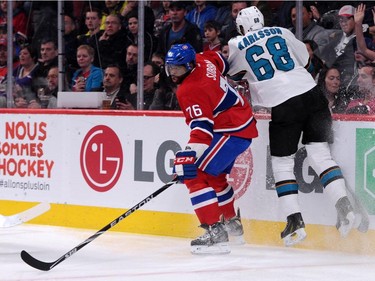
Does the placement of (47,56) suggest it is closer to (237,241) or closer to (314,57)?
(314,57)

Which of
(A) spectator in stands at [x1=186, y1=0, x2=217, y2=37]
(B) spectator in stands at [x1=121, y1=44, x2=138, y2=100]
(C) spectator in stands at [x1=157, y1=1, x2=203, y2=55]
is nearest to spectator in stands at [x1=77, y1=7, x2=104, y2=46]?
(B) spectator in stands at [x1=121, y1=44, x2=138, y2=100]

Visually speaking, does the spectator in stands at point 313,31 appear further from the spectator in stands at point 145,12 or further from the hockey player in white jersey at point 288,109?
the spectator in stands at point 145,12

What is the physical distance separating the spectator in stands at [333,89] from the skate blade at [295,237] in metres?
0.90

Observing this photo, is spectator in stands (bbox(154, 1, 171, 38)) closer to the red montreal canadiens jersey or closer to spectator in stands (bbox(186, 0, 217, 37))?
spectator in stands (bbox(186, 0, 217, 37))

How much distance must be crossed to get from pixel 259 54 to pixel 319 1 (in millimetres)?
1117

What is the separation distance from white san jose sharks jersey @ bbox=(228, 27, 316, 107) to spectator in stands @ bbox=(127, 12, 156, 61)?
1451 millimetres

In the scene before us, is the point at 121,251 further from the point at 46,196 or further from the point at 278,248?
the point at 46,196

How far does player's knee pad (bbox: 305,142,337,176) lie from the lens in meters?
5.46

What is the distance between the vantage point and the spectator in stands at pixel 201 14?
23.3 feet

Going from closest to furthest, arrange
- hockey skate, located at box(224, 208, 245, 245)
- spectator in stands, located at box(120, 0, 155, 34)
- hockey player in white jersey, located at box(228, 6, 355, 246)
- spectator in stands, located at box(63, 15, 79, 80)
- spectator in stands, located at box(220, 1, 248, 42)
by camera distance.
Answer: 1. hockey player in white jersey, located at box(228, 6, 355, 246)
2. hockey skate, located at box(224, 208, 245, 245)
3. spectator in stands, located at box(220, 1, 248, 42)
4. spectator in stands, located at box(120, 0, 155, 34)
5. spectator in stands, located at box(63, 15, 79, 80)

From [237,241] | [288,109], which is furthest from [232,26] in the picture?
[237,241]

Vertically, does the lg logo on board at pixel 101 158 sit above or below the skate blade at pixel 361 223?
above

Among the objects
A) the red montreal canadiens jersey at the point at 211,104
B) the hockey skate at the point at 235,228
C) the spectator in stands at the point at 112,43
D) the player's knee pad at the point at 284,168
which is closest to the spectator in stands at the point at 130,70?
the spectator in stands at the point at 112,43

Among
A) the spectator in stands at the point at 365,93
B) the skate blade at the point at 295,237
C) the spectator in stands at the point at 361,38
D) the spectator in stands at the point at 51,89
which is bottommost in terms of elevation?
the skate blade at the point at 295,237
